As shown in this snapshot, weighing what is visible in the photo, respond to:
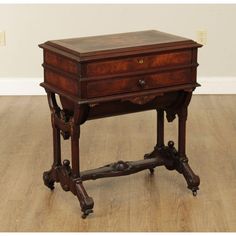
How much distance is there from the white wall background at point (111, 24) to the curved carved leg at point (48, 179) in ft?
7.53

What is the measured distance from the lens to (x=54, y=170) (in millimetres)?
4270

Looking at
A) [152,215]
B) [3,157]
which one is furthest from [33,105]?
[152,215]

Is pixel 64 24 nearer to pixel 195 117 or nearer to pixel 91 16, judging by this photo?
pixel 91 16

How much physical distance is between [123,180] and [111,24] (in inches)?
87.0

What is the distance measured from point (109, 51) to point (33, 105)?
2568 mm

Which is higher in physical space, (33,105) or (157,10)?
(157,10)

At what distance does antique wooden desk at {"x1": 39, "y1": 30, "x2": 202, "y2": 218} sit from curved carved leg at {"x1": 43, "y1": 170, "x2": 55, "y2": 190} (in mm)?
37

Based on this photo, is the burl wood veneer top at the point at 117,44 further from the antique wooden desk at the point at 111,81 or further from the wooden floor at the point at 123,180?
the wooden floor at the point at 123,180


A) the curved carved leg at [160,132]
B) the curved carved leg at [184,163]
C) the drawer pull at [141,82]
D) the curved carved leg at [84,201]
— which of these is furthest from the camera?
the curved carved leg at [160,132]

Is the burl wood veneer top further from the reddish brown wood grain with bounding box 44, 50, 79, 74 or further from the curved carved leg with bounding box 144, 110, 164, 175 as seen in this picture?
the curved carved leg with bounding box 144, 110, 164, 175

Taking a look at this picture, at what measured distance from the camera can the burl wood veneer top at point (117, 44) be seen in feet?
12.4

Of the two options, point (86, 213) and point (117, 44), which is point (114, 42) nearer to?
point (117, 44)

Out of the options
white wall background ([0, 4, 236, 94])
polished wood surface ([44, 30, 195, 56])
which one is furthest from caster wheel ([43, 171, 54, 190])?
white wall background ([0, 4, 236, 94])

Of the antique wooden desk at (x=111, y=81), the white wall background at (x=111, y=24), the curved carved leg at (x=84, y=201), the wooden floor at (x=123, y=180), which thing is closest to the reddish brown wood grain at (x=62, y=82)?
the antique wooden desk at (x=111, y=81)
